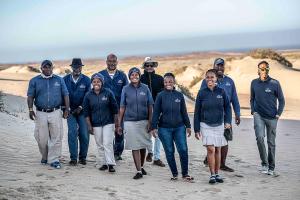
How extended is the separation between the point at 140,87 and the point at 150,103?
0.32 metres

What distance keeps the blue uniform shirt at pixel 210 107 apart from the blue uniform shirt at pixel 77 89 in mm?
2200

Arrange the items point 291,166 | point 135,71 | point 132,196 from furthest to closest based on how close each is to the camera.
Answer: point 291,166 < point 135,71 < point 132,196

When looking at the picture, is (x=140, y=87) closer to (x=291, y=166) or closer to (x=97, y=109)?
(x=97, y=109)

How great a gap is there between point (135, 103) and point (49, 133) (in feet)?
5.65

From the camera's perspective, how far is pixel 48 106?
26.6 feet

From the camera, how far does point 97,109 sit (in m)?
8.01

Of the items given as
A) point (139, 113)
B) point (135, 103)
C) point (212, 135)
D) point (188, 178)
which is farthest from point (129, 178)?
point (212, 135)

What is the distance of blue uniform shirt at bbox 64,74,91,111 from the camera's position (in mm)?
8516

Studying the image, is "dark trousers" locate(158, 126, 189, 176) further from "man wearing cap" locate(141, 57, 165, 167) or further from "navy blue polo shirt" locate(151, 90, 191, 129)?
"man wearing cap" locate(141, 57, 165, 167)

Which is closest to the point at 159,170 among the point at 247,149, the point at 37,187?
the point at 37,187

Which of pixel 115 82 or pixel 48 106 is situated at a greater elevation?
pixel 115 82

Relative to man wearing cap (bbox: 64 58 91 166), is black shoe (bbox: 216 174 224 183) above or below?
below

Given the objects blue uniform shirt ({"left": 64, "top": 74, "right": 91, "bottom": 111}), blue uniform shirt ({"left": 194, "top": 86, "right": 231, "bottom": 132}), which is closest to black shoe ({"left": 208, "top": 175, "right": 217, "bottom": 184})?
blue uniform shirt ({"left": 194, "top": 86, "right": 231, "bottom": 132})

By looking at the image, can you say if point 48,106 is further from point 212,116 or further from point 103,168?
point 212,116
